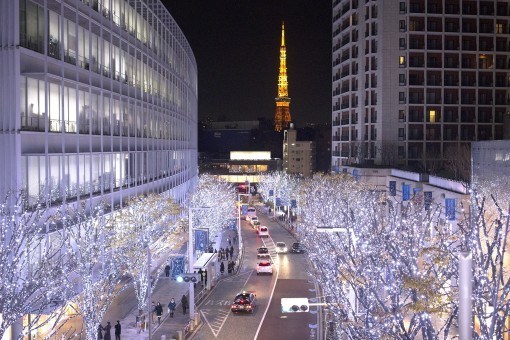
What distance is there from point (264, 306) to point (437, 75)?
44.8m

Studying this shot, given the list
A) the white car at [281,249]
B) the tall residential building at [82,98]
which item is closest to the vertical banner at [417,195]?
the white car at [281,249]

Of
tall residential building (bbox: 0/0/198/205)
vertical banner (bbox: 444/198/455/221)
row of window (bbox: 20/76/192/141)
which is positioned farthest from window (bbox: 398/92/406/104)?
vertical banner (bbox: 444/198/455/221)

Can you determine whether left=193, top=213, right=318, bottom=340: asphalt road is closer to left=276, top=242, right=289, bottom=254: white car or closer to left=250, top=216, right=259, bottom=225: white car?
left=276, top=242, right=289, bottom=254: white car

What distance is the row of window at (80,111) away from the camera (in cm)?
2239

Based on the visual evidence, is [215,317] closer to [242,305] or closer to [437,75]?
[242,305]

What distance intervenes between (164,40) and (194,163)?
27572 mm

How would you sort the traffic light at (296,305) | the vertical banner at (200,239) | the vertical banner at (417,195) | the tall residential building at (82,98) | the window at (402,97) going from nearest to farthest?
the traffic light at (296,305)
the tall residential building at (82,98)
the vertical banner at (417,195)
the vertical banner at (200,239)
the window at (402,97)

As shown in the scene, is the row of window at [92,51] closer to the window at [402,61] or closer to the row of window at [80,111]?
the row of window at [80,111]

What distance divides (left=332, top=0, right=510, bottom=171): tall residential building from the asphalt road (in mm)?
25884

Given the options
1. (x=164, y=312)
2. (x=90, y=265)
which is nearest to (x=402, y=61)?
(x=164, y=312)

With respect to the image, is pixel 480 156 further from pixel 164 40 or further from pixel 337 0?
pixel 337 0

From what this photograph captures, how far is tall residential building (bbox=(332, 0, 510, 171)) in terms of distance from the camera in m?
66.8

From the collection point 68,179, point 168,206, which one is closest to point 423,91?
point 168,206

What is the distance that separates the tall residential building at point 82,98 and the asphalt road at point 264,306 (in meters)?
7.81
